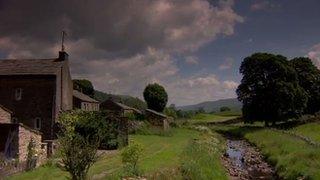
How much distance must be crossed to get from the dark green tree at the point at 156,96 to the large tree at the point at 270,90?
24.3 meters

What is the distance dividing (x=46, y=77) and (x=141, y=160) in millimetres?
20394

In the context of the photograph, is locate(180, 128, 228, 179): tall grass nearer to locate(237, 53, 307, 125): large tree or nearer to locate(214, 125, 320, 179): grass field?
locate(214, 125, 320, 179): grass field

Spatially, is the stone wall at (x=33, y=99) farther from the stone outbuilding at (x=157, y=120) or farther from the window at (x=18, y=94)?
the stone outbuilding at (x=157, y=120)

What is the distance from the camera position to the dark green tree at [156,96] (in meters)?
106

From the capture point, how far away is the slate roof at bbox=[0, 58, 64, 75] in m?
51.8

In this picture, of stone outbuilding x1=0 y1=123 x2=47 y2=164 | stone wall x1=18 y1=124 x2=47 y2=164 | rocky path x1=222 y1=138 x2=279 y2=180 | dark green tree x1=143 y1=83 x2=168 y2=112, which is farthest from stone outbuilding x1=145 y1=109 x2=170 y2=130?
stone outbuilding x1=0 y1=123 x2=47 y2=164

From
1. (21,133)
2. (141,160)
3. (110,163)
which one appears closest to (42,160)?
(21,133)

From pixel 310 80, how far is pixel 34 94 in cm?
6038

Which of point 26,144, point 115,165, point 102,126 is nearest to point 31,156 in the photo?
point 26,144

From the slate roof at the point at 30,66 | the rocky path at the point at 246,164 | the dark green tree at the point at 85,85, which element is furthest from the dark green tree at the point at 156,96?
the slate roof at the point at 30,66

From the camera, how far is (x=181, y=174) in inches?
1206

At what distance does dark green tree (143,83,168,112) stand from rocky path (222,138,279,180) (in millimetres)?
45597

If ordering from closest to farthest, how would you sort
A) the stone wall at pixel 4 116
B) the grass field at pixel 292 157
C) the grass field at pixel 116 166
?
the grass field at pixel 116 166 < the grass field at pixel 292 157 < the stone wall at pixel 4 116

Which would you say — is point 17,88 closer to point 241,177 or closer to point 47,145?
point 47,145
